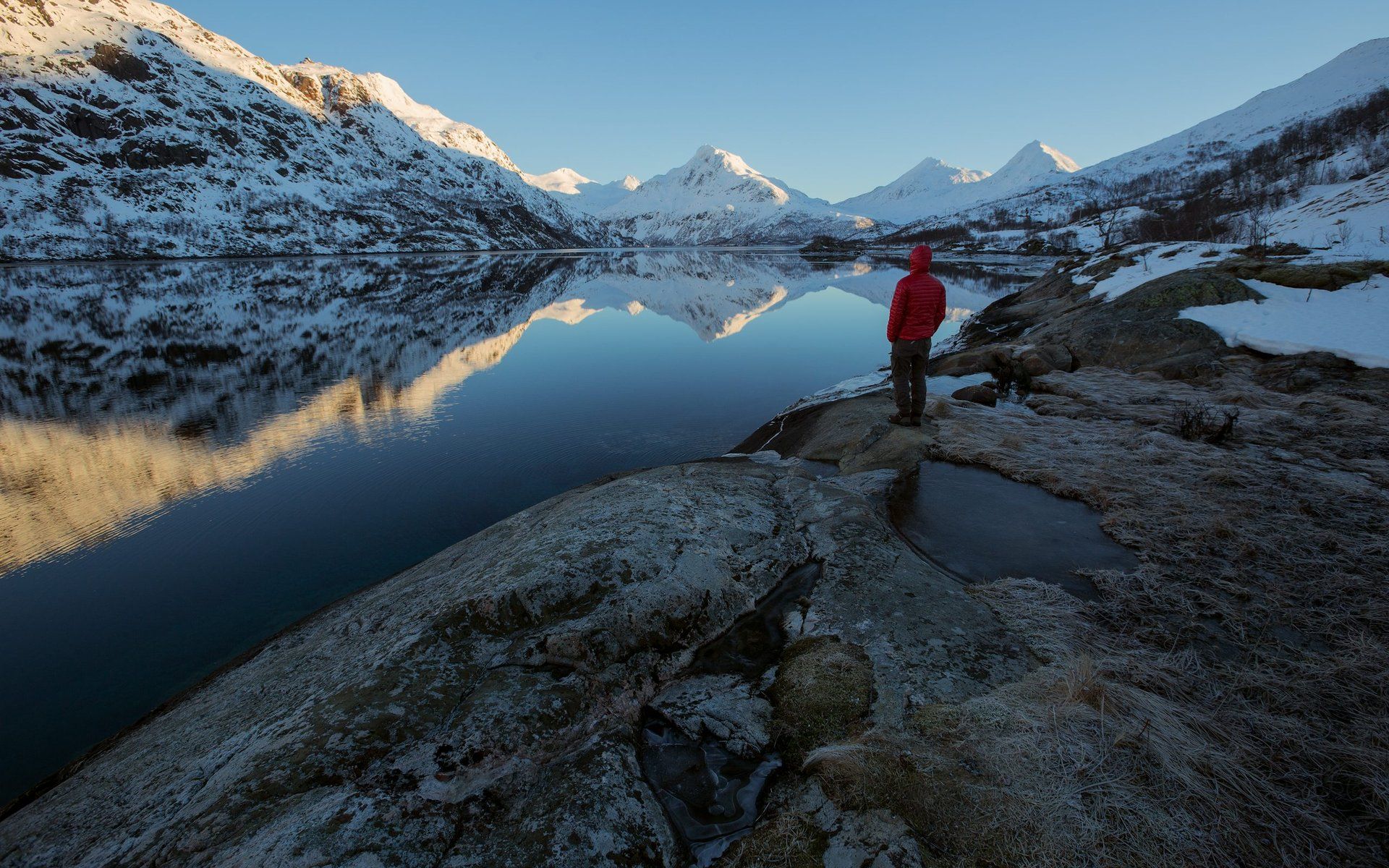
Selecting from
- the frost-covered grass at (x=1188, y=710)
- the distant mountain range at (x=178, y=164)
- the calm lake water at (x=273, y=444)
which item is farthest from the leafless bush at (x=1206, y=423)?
the distant mountain range at (x=178, y=164)

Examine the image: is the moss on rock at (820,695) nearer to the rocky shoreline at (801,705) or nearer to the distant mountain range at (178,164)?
the rocky shoreline at (801,705)

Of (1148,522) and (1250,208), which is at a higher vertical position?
(1250,208)

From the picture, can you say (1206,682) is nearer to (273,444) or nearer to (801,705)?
(801,705)

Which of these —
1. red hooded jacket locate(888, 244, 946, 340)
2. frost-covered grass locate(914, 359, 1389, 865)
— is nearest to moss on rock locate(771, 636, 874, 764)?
frost-covered grass locate(914, 359, 1389, 865)

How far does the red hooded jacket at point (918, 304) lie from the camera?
9297 mm

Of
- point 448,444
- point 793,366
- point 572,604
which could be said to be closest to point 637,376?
point 793,366

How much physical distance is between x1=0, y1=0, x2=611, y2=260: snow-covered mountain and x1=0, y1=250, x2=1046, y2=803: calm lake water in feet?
360

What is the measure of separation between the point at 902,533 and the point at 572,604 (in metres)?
3.99

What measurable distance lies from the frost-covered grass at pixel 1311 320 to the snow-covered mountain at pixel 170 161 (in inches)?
5664

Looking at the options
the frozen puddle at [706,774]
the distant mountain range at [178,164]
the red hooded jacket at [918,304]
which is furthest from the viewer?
the distant mountain range at [178,164]

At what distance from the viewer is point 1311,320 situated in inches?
448

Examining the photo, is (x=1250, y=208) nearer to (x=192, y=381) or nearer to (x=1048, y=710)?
(x=1048, y=710)

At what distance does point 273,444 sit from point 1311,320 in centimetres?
2218

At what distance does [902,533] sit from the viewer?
21.2 ft
